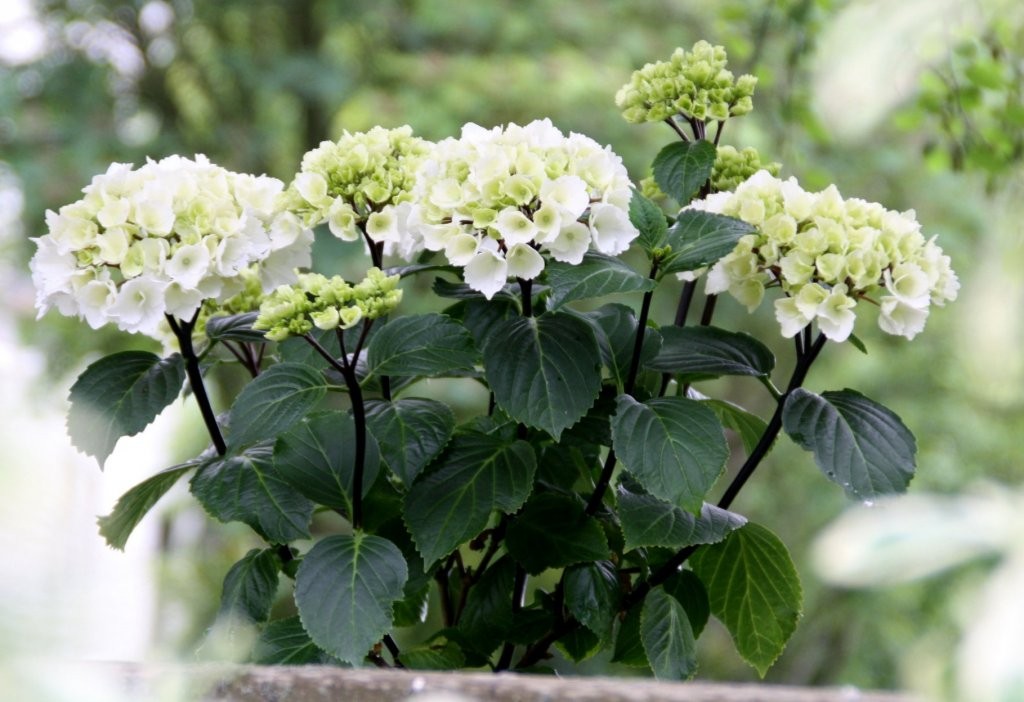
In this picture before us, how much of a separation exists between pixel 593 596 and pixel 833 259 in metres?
0.29

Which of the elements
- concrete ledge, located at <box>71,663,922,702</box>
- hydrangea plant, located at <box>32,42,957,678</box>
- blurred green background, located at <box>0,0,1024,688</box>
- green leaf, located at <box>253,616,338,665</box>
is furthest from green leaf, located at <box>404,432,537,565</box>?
blurred green background, located at <box>0,0,1024,688</box>

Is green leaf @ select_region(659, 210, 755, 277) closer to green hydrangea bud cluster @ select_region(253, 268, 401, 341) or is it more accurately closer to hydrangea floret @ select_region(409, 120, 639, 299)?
hydrangea floret @ select_region(409, 120, 639, 299)

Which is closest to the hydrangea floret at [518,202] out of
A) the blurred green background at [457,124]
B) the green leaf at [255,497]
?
the green leaf at [255,497]

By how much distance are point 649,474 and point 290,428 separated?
255 mm

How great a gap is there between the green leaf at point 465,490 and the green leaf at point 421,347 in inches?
2.5

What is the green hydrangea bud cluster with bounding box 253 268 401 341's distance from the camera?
2.35ft

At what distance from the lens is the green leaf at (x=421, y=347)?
2.50 feet

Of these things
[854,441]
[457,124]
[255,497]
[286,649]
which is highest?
[457,124]

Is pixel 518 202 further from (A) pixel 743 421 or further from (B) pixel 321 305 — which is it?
(A) pixel 743 421

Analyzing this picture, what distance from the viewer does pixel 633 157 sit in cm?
420

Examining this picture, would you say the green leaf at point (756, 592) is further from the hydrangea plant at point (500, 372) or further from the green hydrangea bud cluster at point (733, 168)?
the green hydrangea bud cluster at point (733, 168)

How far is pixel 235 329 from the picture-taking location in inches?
33.2

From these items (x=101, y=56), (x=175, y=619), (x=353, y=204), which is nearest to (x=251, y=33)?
(x=101, y=56)

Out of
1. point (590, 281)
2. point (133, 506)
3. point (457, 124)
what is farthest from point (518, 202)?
point (457, 124)
